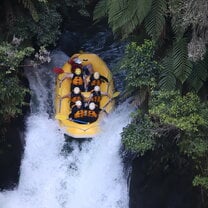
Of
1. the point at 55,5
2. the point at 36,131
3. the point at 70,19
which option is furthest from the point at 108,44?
the point at 36,131

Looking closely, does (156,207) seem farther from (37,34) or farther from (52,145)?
(37,34)

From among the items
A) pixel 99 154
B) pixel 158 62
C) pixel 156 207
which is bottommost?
pixel 156 207

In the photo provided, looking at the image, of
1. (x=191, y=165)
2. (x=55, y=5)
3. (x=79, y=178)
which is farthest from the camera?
(x=55, y=5)

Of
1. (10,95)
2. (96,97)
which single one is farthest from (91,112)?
(10,95)

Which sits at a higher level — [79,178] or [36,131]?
[36,131]

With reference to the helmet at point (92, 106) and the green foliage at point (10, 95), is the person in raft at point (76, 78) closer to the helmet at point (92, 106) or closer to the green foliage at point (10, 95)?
the helmet at point (92, 106)

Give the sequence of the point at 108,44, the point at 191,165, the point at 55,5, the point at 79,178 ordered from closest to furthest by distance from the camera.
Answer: the point at 191,165, the point at 79,178, the point at 55,5, the point at 108,44

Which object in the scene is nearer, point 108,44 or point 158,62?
point 158,62

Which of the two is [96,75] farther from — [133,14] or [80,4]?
[133,14]
